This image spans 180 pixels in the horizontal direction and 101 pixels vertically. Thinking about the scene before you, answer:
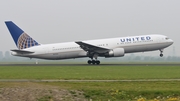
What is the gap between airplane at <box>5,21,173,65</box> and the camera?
180ft

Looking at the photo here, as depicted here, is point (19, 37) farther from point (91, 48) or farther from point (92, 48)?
point (92, 48)

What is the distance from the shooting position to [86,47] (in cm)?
5472

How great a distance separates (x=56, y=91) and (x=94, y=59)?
123ft

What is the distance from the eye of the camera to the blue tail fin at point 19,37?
56.4 m

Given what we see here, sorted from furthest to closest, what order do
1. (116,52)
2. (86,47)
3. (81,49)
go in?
(81,49), (86,47), (116,52)

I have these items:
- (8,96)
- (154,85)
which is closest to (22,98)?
(8,96)

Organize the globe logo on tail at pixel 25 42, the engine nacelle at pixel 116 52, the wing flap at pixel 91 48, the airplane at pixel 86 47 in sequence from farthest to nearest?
the globe logo on tail at pixel 25 42
the airplane at pixel 86 47
the wing flap at pixel 91 48
the engine nacelle at pixel 116 52

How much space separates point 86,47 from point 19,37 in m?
11.7

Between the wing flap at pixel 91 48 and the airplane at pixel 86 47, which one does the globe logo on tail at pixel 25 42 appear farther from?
the wing flap at pixel 91 48

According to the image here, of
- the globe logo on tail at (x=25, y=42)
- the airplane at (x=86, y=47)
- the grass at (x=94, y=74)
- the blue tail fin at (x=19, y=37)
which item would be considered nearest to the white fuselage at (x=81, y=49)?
the airplane at (x=86, y=47)

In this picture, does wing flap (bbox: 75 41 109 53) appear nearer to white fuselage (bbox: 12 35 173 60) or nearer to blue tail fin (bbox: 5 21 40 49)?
white fuselage (bbox: 12 35 173 60)

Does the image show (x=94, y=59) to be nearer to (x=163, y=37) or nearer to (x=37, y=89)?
(x=163, y=37)

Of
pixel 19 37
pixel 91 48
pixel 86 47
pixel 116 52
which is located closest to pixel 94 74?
pixel 116 52


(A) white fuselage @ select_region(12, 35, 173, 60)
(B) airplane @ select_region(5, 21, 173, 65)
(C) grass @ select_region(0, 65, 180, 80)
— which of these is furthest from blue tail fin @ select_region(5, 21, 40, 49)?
(C) grass @ select_region(0, 65, 180, 80)
